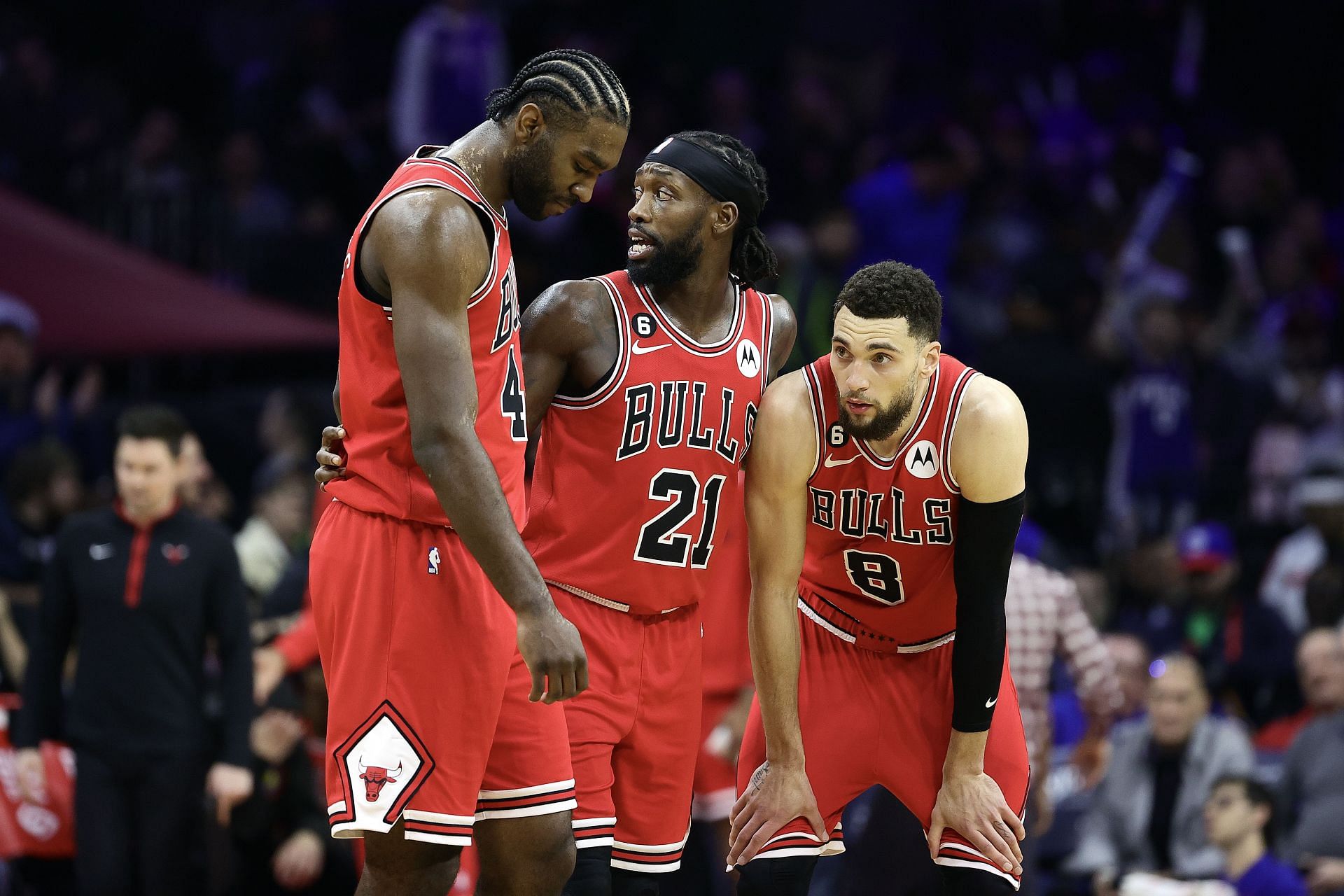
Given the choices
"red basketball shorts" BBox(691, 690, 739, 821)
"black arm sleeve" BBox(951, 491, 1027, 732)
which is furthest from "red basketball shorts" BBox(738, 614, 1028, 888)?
"red basketball shorts" BBox(691, 690, 739, 821)

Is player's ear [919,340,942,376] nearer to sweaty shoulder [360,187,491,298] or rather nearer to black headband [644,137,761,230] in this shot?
black headband [644,137,761,230]

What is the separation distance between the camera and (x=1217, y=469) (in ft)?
38.1

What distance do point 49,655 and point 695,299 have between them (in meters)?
3.55

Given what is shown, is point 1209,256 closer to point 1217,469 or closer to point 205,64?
point 1217,469

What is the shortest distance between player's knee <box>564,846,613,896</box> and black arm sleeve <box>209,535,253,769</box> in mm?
2881

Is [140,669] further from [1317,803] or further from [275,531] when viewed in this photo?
[1317,803]

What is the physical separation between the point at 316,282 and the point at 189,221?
0.92m

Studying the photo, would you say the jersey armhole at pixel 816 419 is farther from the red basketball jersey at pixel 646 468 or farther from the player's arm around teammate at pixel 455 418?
the player's arm around teammate at pixel 455 418

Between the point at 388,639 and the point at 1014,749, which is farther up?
the point at 388,639

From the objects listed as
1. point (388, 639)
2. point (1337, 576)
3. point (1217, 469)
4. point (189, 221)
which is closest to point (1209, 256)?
point (1217, 469)

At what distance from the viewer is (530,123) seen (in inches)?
159

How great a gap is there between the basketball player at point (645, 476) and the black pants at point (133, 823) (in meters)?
2.89

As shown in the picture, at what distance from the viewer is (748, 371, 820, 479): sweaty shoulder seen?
4.60 meters

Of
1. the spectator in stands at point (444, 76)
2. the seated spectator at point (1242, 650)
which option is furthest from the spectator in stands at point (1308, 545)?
the spectator in stands at point (444, 76)
